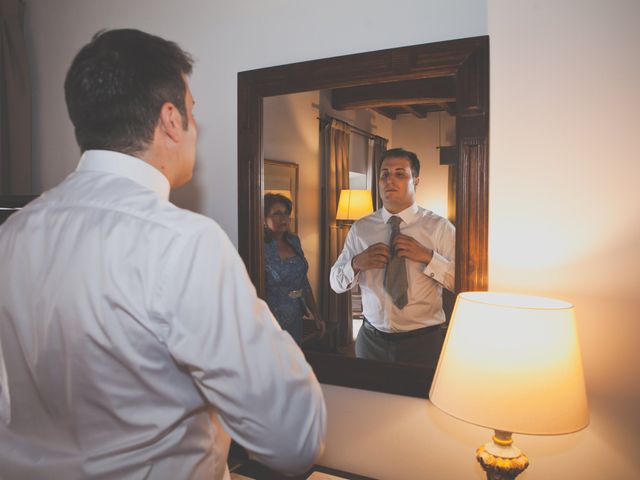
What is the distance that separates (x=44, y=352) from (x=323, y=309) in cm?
93

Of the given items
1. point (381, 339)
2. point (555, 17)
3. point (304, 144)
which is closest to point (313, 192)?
point (304, 144)

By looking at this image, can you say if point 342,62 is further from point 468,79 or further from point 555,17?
point 555,17

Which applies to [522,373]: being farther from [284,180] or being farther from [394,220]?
[284,180]

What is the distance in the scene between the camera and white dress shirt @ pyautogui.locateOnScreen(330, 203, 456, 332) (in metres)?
1.44

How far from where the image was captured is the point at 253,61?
174 cm

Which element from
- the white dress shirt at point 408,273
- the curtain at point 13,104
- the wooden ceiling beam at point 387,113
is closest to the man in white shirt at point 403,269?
the white dress shirt at point 408,273

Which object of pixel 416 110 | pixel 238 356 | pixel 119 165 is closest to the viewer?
pixel 238 356

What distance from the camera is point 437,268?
1451mm

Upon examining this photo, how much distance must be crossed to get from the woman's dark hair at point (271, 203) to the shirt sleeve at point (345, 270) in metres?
0.26

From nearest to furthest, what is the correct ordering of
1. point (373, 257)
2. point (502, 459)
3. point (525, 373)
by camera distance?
point (525, 373) < point (502, 459) < point (373, 257)

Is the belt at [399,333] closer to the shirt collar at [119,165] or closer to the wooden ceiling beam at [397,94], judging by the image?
the wooden ceiling beam at [397,94]

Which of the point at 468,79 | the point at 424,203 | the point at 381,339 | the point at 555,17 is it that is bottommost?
the point at 381,339

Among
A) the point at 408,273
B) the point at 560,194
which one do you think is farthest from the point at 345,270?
the point at 560,194

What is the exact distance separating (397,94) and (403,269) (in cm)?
56
